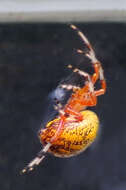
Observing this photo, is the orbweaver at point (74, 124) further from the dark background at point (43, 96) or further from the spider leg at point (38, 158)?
the dark background at point (43, 96)

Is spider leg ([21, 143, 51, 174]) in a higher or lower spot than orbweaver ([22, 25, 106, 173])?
lower

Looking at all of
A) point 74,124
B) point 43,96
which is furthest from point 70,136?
point 43,96

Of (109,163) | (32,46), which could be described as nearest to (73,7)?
(32,46)

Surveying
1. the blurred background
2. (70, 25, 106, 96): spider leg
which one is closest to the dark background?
the blurred background

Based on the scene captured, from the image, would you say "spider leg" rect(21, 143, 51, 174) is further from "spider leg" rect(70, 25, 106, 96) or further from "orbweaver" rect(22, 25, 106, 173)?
"spider leg" rect(70, 25, 106, 96)

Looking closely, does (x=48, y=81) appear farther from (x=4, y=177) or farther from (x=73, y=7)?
(x=4, y=177)

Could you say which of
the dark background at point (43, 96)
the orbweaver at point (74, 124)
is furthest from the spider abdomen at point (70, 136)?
the dark background at point (43, 96)
